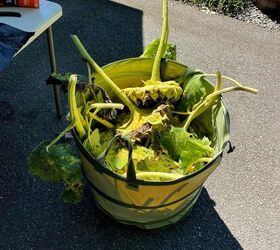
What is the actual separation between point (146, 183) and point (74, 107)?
14.4 inches

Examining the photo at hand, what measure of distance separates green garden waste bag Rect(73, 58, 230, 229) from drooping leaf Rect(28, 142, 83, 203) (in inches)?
2.4

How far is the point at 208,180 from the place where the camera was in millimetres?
2078

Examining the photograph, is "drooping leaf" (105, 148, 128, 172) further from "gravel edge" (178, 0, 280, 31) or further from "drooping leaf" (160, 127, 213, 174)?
"gravel edge" (178, 0, 280, 31)

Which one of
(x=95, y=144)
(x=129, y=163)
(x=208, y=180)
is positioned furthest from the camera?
(x=208, y=180)

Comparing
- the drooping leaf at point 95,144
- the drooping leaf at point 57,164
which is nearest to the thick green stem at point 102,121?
the drooping leaf at point 95,144

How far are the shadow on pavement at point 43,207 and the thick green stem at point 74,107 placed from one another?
1.63ft

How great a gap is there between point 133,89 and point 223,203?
2.36 ft

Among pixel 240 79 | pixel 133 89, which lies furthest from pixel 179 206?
pixel 240 79

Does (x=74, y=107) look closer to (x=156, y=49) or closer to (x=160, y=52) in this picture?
(x=160, y=52)

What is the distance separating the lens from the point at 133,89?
1688 mm

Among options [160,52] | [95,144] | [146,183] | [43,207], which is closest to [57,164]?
[95,144]

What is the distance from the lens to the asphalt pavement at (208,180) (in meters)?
1.82

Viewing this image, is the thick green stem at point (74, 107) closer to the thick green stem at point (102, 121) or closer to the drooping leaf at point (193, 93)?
the thick green stem at point (102, 121)

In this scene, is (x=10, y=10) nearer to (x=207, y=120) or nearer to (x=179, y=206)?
(x=207, y=120)
